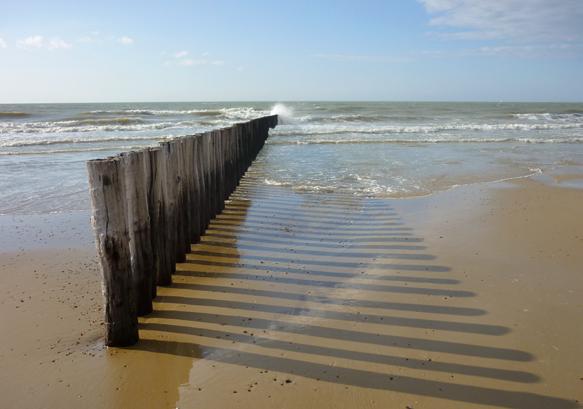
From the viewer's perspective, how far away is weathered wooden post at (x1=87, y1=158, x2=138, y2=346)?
360 cm

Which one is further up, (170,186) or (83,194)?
(170,186)

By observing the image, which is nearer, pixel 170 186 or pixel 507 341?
pixel 507 341

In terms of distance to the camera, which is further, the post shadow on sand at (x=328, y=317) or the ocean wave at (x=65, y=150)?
the ocean wave at (x=65, y=150)

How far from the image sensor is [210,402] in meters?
3.06

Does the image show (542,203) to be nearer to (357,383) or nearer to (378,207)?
(378,207)

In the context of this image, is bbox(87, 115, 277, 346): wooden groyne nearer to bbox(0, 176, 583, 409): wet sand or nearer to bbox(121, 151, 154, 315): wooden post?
bbox(121, 151, 154, 315): wooden post

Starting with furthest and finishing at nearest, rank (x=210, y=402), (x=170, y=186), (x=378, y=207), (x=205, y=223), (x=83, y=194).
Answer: (x=83, y=194) < (x=378, y=207) < (x=205, y=223) < (x=170, y=186) < (x=210, y=402)

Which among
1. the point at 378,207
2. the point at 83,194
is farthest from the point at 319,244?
the point at 83,194

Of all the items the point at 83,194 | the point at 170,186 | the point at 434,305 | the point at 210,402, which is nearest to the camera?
the point at 210,402

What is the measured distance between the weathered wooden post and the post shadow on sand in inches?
9.1

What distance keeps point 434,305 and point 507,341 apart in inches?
30.3

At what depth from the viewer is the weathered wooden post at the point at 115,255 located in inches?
142

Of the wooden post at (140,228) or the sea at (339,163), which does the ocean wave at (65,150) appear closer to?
the sea at (339,163)

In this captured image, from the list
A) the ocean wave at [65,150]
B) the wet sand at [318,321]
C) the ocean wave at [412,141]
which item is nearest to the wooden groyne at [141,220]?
the wet sand at [318,321]
